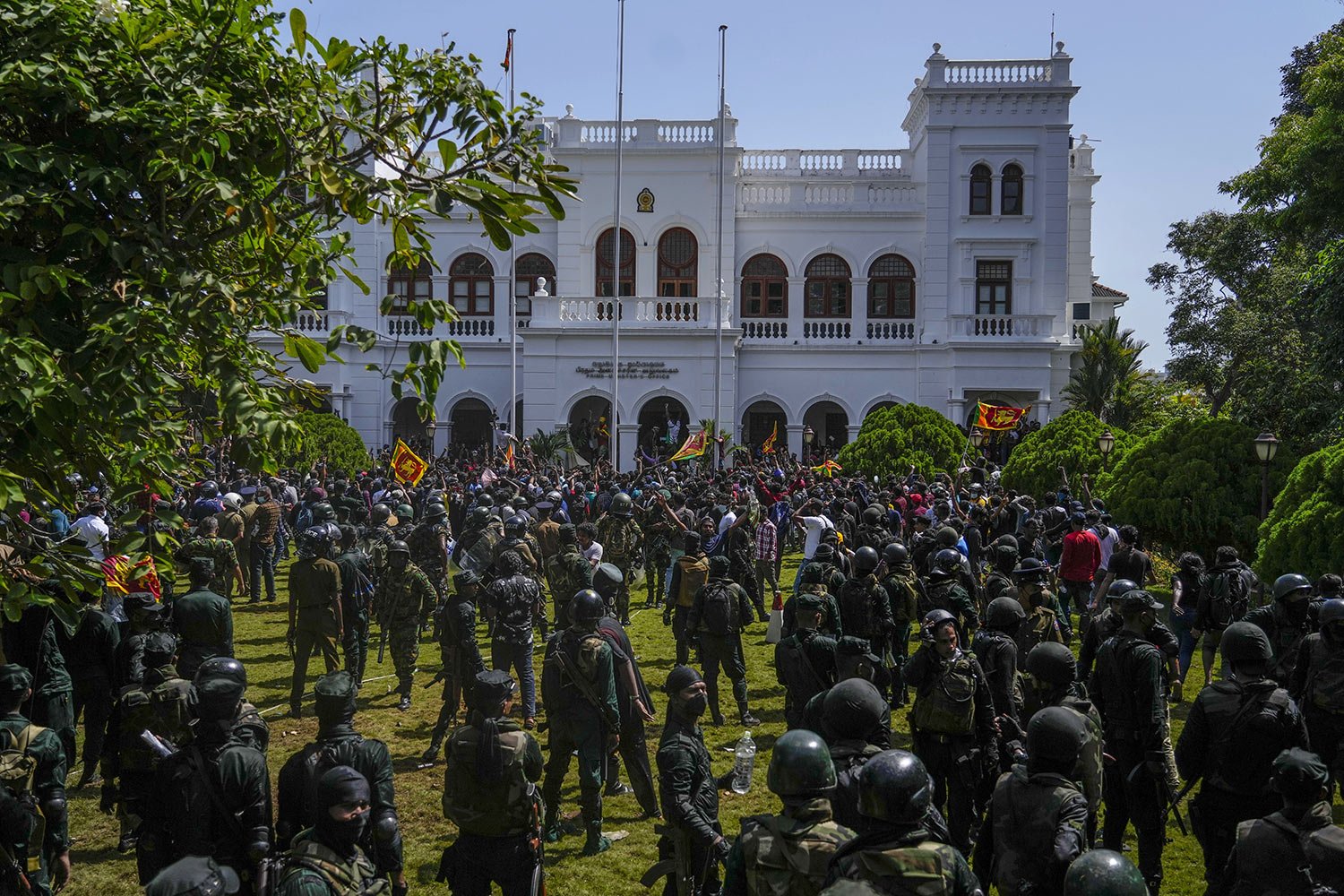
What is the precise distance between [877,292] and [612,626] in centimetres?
2881

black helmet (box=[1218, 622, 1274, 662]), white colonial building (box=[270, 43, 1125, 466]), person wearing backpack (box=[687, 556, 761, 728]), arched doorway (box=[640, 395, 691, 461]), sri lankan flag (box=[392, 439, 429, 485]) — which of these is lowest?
person wearing backpack (box=[687, 556, 761, 728])

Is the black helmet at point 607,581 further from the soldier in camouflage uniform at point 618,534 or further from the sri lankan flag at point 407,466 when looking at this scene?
the sri lankan flag at point 407,466

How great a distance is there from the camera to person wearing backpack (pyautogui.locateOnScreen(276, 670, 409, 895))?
479 cm

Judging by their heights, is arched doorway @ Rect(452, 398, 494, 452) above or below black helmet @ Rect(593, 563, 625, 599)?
above

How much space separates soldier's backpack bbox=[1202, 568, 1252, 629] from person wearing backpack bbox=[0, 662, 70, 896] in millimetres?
8906

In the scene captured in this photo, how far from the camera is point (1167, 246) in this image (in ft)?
116

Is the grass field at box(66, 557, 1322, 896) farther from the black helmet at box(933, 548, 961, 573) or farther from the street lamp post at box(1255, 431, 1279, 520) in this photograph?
the street lamp post at box(1255, 431, 1279, 520)

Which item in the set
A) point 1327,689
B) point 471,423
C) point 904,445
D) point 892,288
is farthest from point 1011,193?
point 1327,689

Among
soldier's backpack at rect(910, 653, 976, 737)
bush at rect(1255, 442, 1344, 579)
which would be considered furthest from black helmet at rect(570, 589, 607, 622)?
bush at rect(1255, 442, 1344, 579)

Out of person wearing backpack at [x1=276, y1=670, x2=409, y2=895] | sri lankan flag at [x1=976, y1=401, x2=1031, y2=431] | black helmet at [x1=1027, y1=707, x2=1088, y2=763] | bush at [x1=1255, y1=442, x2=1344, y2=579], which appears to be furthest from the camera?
sri lankan flag at [x1=976, y1=401, x2=1031, y2=431]

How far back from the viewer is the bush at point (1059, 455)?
20312mm

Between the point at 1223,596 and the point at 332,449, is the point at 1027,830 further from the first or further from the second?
the point at 332,449

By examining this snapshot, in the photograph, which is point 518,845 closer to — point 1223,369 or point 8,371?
point 8,371

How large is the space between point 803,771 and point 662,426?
100ft
